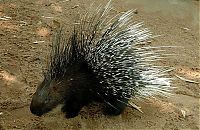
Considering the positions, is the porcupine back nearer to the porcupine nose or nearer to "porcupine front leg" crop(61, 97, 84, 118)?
"porcupine front leg" crop(61, 97, 84, 118)

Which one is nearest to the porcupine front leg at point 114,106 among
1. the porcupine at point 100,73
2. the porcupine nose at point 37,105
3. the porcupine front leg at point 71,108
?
the porcupine at point 100,73

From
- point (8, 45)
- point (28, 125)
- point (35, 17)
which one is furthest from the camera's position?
point (35, 17)

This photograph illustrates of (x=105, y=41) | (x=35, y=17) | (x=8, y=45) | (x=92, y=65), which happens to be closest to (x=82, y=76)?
(x=92, y=65)

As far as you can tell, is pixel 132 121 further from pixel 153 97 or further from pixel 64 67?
pixel 64 67

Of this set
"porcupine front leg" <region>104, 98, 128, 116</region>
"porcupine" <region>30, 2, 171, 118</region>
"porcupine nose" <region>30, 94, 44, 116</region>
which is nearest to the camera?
"porcupine nose" <region>30, 94, 44, 116</region>

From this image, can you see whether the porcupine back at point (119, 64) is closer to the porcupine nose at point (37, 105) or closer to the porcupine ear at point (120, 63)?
the porcupine ear at point (120, 63)

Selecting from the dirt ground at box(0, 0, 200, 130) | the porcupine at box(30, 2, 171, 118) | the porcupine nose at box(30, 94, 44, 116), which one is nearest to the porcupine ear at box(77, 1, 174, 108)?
the porcupine at box(30, 2, 171, 118)

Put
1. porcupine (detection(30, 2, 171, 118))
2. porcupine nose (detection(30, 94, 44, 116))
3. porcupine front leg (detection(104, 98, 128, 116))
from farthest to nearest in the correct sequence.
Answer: porcupine front leg (detection(104, 98, 128, 116)) < porcupine (detection(30, 2, 171, 118)) < porcupine nose (detection(30, 94, 44, 116))
